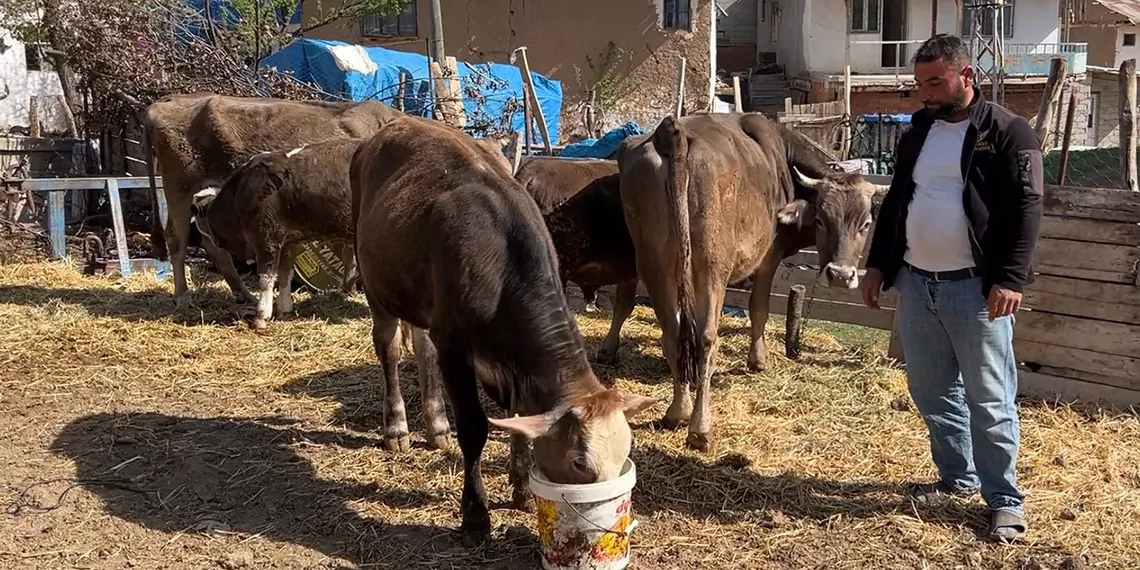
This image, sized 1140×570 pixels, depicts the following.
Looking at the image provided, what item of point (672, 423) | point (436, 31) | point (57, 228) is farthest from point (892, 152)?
point (57, 228)

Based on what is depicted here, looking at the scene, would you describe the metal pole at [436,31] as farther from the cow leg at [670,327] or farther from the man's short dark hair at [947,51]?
A: the man's short dark hair at [947,51]

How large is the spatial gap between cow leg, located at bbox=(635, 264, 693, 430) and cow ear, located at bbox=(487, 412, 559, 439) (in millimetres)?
2294

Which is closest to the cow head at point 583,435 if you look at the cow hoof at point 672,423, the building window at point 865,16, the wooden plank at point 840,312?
the cow hoof at point 672,423

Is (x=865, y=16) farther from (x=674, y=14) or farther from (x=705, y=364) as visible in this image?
(x=705, y=364)

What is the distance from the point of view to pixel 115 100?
12.7 metres

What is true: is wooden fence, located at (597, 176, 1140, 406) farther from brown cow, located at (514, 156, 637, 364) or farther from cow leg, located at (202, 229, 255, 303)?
cow leg, located at (202, 229, 255, 303)

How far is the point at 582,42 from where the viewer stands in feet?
86.5

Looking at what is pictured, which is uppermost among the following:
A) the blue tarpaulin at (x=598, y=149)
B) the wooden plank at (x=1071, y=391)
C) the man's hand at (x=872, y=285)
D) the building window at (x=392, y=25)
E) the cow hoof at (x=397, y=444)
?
the building window at (x=392, y=25)

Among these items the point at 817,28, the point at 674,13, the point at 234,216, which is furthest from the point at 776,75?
the point at 234,216

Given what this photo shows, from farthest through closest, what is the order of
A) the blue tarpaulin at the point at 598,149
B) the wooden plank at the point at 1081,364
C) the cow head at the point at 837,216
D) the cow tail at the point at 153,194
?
1. the blue tarpaulin at the point at 598,149
2. the cow tail at the point at 153,194
3. the cow head at the point at 837,216
4. the wooden plank at the point at 1081,364

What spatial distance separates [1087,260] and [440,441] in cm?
460

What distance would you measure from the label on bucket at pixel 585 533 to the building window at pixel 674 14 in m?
23.9

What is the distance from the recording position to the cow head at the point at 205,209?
9.05m

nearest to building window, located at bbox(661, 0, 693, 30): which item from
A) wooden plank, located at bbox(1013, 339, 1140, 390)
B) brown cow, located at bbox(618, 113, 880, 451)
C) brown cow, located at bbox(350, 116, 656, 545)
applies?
brown cow, located at bbox(618, 113, 880, 451)
